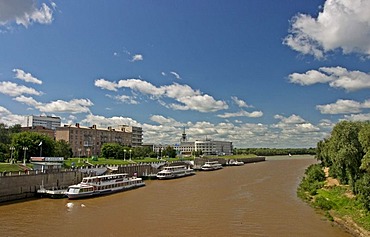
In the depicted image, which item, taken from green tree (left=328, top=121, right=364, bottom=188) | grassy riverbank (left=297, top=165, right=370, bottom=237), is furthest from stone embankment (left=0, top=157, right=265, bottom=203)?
green tree (left=328, top=121, right=364, bottom=188)

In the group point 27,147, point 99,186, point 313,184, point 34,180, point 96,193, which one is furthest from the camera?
point 27,147

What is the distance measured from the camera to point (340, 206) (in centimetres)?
3991

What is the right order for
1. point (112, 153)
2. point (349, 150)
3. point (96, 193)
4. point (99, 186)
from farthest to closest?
point (112, 153) → point (99, 186) → point (96, 193) → point (349, 150)

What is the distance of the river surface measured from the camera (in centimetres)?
3203

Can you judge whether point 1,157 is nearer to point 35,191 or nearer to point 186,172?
point 35,191

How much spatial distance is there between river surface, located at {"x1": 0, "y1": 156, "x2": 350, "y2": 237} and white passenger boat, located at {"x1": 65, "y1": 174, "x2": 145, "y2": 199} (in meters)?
1.84

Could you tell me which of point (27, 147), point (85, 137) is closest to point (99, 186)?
point (27, 147)

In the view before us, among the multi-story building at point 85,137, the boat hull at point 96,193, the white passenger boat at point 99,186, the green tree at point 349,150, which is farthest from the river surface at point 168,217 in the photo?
the multi-story building at point 85,137

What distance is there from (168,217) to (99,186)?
69.9 ft

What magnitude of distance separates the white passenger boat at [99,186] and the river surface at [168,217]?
1.84 m

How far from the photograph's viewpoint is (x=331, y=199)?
4441 cm

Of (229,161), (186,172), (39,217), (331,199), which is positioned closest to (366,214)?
(331,199)

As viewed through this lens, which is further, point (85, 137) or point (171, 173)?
point (85, 137)

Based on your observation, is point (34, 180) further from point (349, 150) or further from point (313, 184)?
point (313, 184)
